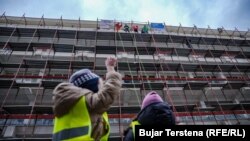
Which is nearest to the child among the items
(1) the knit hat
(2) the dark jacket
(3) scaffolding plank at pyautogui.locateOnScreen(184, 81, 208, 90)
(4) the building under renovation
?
(1) the knit hat

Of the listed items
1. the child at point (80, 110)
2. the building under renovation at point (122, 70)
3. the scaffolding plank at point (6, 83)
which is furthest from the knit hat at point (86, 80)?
the scaffolding plank at point (6, 83)

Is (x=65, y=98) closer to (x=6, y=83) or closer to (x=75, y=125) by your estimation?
(x=75, y=125)

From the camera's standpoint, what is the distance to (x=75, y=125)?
1.61 meters

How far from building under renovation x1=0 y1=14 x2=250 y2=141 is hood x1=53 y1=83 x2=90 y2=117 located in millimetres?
5730

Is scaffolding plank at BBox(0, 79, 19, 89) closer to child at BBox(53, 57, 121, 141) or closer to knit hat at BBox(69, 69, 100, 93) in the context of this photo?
knit hat at BBox(69, 69, 100, 93)

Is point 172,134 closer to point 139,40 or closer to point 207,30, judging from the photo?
point 139,40

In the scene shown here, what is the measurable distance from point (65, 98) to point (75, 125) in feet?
0.80

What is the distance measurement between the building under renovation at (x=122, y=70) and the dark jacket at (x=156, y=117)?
17.9 ft

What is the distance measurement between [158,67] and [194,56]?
3.43 meters

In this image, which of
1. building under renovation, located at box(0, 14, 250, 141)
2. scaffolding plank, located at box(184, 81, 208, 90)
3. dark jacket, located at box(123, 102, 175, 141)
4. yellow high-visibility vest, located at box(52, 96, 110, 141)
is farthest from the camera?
scaffolding plank, located at box(184, 81, 208, 90)

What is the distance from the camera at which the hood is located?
1.64 m

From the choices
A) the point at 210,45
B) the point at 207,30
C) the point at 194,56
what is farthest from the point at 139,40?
the point at 207,30

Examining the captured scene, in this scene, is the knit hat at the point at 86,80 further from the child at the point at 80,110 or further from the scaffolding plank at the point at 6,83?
the scaffolding plank at the point at 6,83

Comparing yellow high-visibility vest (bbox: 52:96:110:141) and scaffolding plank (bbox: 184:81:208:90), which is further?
scaffolding plank (bbox: 184:81:208:90)
